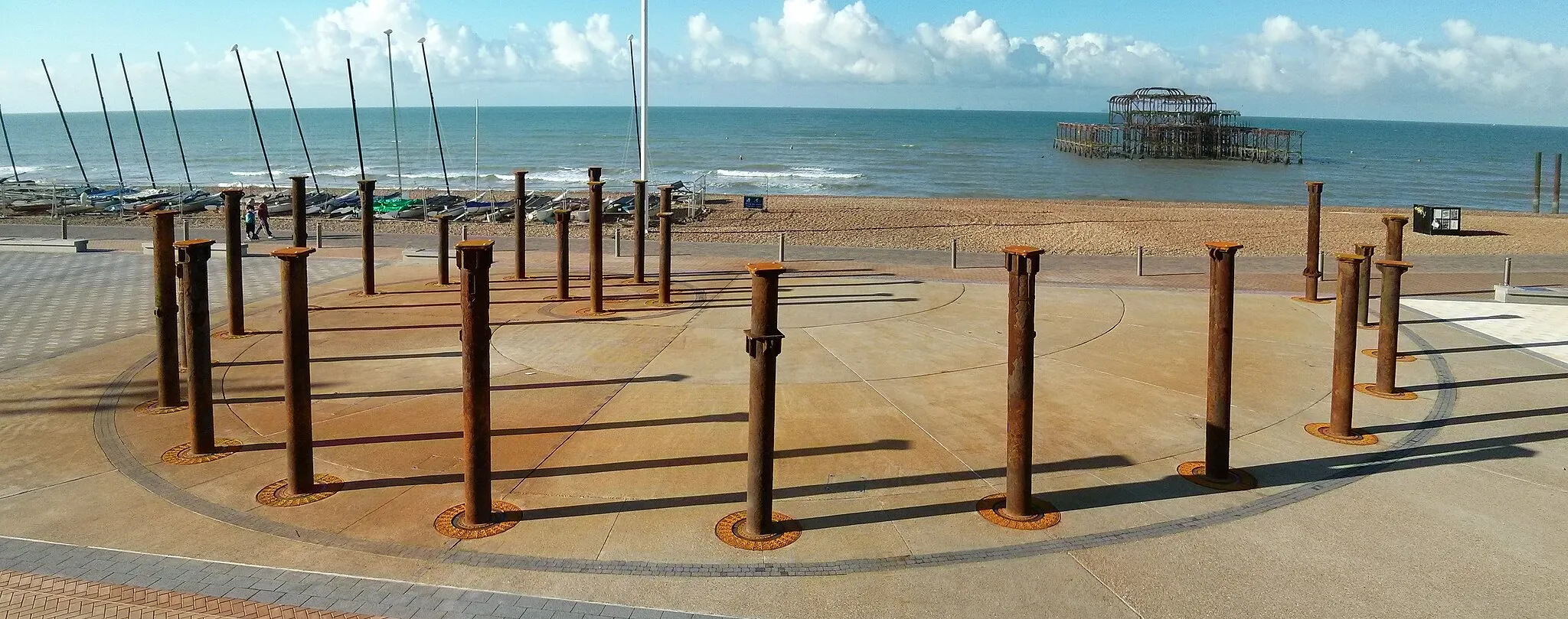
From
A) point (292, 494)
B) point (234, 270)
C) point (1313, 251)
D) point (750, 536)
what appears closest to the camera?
point (750, 536)

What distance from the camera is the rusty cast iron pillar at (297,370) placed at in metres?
8.62

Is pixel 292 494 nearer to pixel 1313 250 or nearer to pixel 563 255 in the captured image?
pixel 563 255

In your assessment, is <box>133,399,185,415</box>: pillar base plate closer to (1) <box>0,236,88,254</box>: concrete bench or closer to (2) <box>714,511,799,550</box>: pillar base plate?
(2) <box>714,511,799,550</box>: pillar base plate

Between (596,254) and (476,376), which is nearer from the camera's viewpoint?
(476,376)

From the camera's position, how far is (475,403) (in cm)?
816

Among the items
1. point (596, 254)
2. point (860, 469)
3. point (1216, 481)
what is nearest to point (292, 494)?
point (860, 469)

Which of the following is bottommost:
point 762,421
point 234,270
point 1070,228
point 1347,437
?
point 1347,437

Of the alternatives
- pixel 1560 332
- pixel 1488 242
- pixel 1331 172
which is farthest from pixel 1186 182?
pixel 1560 332

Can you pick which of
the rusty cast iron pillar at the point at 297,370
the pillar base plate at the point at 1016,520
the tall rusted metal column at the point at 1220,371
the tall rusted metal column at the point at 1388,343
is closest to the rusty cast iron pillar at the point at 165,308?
the rusty cast iron pillar at the point at 297,370

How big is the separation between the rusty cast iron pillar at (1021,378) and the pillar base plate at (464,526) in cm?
402

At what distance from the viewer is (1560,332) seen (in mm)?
16000

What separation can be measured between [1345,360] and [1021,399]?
4.29 m

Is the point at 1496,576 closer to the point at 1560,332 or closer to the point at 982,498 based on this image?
the point at 982,498

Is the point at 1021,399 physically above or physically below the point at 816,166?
below
